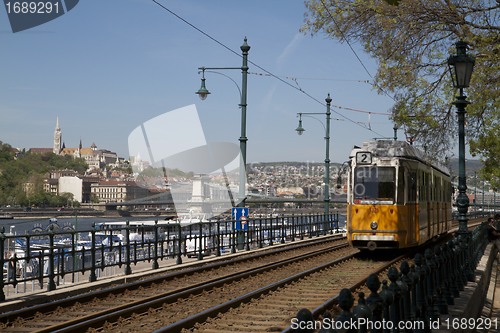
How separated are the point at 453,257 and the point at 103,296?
6.21m

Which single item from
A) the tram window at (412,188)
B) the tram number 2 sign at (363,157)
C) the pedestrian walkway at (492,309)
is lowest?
the pedestrian walkway at (492,309)

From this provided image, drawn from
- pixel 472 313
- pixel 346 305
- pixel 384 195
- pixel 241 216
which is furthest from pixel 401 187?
pixel 346 305

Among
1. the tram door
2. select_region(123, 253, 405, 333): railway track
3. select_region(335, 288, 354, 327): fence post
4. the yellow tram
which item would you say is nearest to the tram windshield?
the yellow tram

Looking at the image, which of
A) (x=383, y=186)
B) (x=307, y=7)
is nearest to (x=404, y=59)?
(x=307, y=7)

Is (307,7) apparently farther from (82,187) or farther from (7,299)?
(82,187)

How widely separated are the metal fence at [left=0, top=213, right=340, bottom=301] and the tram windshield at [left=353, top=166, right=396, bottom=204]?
4.64 meters

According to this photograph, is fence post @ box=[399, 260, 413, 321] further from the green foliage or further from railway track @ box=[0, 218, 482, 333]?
the green foliage

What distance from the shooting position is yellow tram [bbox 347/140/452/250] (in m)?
20.9

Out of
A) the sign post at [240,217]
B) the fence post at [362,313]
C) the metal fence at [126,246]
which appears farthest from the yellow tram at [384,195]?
the fence post at [362,313]

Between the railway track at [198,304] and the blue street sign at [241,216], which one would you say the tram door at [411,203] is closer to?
the railway track at [198,304]

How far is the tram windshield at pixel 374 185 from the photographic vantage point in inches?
825

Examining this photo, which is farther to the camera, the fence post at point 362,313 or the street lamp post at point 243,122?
the street lamp post at point 243,122

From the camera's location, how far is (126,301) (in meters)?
13.1

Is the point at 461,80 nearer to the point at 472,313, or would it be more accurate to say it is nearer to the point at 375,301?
the point at 472,313
